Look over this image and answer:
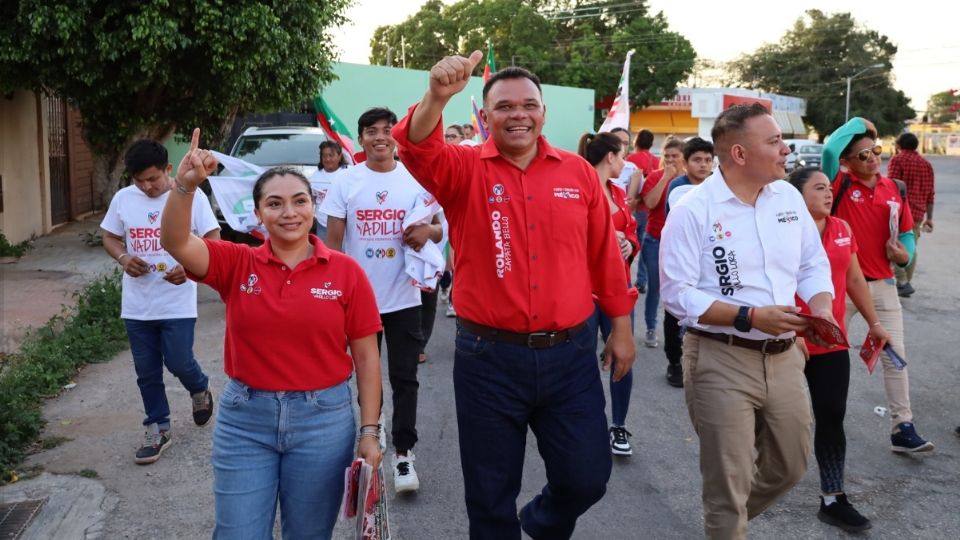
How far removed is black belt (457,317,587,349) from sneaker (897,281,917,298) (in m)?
9.06

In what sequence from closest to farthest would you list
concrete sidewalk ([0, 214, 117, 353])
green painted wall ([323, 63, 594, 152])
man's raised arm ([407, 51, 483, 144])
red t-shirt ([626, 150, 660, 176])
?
man's raised arm ([407, 51, 483, 144])
concrete sidewalk ([0, 214, 117, 353])
red t-shirt ([626, 150, 660, 176])
green painted wall ([323, 63, 594, 152])

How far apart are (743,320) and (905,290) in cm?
886

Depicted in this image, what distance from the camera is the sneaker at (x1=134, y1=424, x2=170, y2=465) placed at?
5.46m

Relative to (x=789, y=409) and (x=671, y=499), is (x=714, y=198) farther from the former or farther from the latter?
(x=671, y=499)

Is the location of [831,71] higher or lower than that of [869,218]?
higher

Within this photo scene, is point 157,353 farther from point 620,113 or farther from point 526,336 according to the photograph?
point 620,113

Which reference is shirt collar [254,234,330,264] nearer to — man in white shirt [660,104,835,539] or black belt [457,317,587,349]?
black belt [457,317,587,349]

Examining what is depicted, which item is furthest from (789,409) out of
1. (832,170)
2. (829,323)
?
(832,170)

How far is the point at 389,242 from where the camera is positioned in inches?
202

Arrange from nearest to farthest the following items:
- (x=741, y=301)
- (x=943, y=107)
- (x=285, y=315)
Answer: (x=285, y=315), (x=741, y=301), (x=943, y=107)

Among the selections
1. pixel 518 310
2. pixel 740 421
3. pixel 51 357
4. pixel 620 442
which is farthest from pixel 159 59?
pixel 740 421

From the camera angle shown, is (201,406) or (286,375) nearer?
(286,375)

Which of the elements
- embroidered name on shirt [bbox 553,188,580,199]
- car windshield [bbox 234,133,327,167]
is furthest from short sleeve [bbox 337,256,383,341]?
car windshield [bbox 234,133,327,167]

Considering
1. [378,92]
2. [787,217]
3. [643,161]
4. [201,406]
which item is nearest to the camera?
[787,217]
